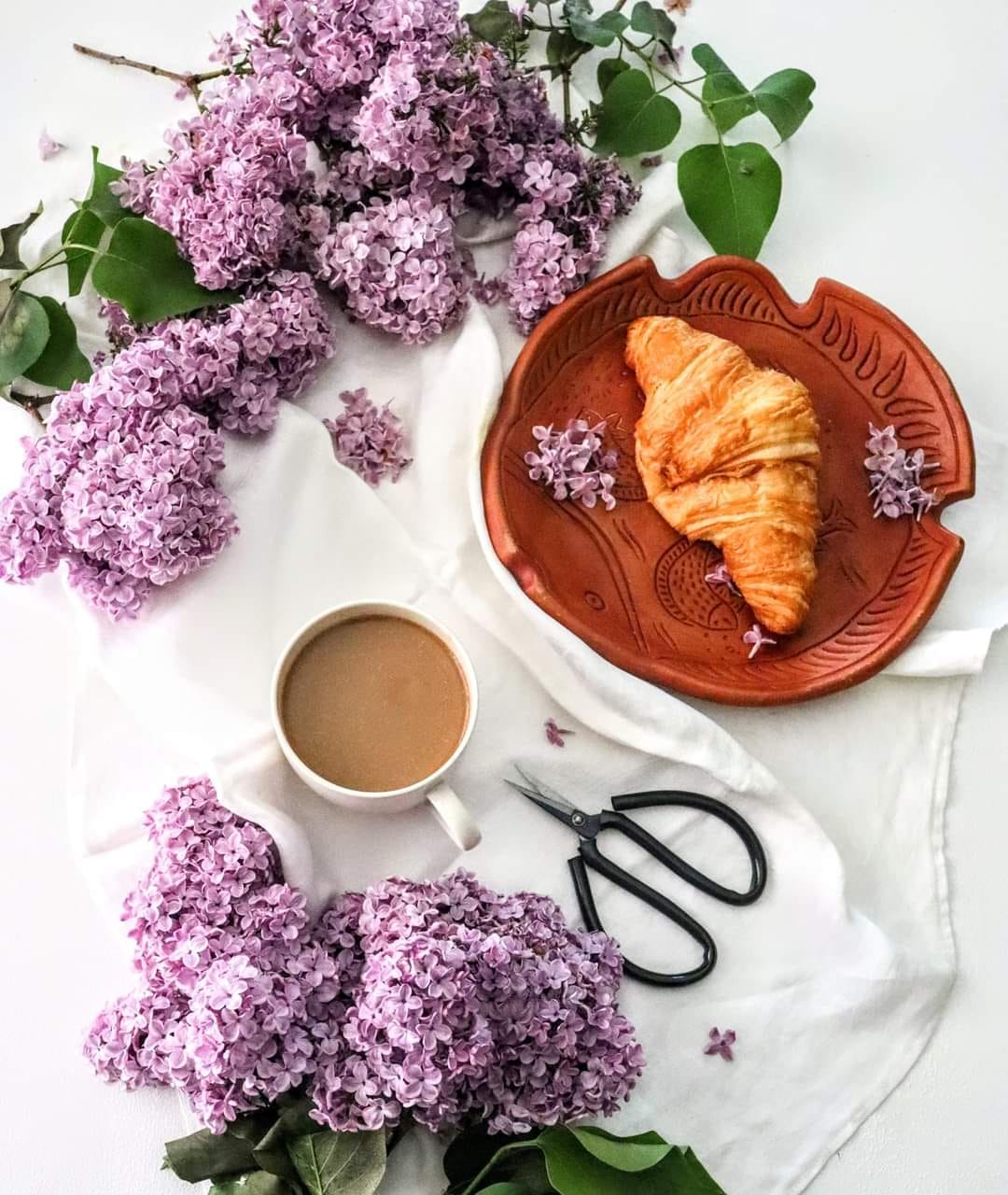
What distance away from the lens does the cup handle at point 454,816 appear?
3.69ft

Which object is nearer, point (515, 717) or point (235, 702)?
point (235, 702)

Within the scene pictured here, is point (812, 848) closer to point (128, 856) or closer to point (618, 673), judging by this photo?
point (618, 673)

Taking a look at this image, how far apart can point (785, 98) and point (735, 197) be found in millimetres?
159

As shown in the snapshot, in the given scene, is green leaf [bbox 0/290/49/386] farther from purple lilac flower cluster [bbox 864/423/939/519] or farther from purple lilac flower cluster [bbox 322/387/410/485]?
purple lilac flower cluster [bbox 864/423/939/519]

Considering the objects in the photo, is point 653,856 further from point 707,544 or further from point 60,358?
point 60,358

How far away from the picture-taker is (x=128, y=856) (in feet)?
3.98

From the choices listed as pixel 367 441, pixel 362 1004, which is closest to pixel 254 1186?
pixel 362 1004

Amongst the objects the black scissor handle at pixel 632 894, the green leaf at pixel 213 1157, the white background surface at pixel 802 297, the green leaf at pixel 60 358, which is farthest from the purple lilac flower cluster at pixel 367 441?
the green leaf at pixel 213 1157

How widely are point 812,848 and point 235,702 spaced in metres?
0.63

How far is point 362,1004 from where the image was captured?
3.44 feet

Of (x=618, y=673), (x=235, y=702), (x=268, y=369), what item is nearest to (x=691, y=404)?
(x=618, y=673)

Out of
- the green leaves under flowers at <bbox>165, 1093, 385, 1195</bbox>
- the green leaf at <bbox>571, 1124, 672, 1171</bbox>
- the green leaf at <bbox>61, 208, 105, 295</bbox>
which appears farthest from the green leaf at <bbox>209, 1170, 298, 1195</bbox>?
the green leaf at <bbox>61, 208, 105, 295</bbox>

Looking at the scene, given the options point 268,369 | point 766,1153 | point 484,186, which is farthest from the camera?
point 484,186

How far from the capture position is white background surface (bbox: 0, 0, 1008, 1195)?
1.18 m
